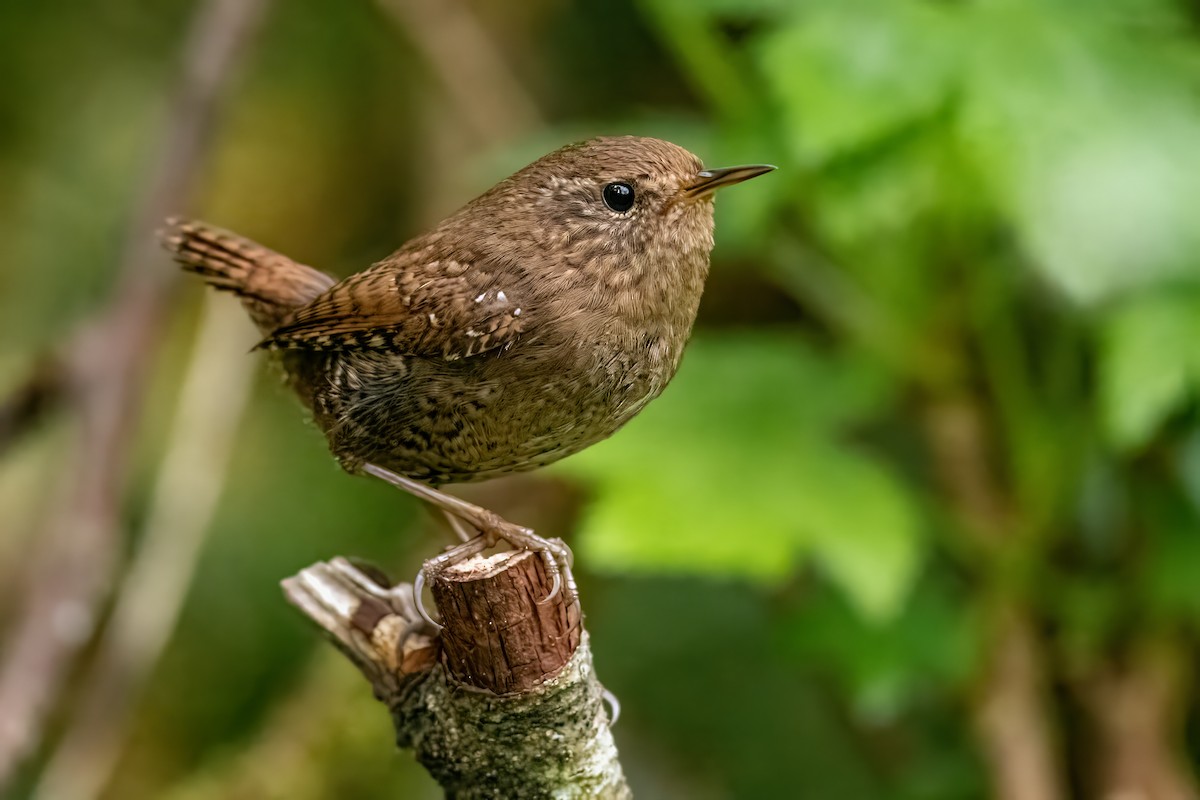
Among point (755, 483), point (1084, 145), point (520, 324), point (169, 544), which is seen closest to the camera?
point (520, 324)

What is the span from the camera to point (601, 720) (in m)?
2.24

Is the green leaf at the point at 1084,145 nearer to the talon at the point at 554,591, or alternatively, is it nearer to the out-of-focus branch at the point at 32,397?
the talon at the point at 554,591

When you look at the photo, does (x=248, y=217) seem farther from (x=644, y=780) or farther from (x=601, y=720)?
(x=601, y=720)

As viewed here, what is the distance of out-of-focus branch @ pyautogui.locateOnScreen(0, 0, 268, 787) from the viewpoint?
314cm

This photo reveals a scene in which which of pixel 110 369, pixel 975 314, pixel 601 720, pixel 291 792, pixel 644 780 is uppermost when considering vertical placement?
pixel 110 369

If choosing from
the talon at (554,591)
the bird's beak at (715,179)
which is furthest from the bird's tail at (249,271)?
the talon at (554,591)

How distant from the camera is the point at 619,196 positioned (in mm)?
2514

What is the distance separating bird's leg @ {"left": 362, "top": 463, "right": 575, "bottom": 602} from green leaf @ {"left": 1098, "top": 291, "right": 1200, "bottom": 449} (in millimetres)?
1217

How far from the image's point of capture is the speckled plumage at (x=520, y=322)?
92.2 inches

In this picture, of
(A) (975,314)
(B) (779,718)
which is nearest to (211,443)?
(B) (779,718)

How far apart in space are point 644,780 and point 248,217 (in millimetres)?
2486

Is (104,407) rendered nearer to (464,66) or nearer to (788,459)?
(788,459)

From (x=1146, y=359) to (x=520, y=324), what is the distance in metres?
1.36

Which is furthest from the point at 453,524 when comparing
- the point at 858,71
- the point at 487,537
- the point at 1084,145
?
the point at 1084,145
